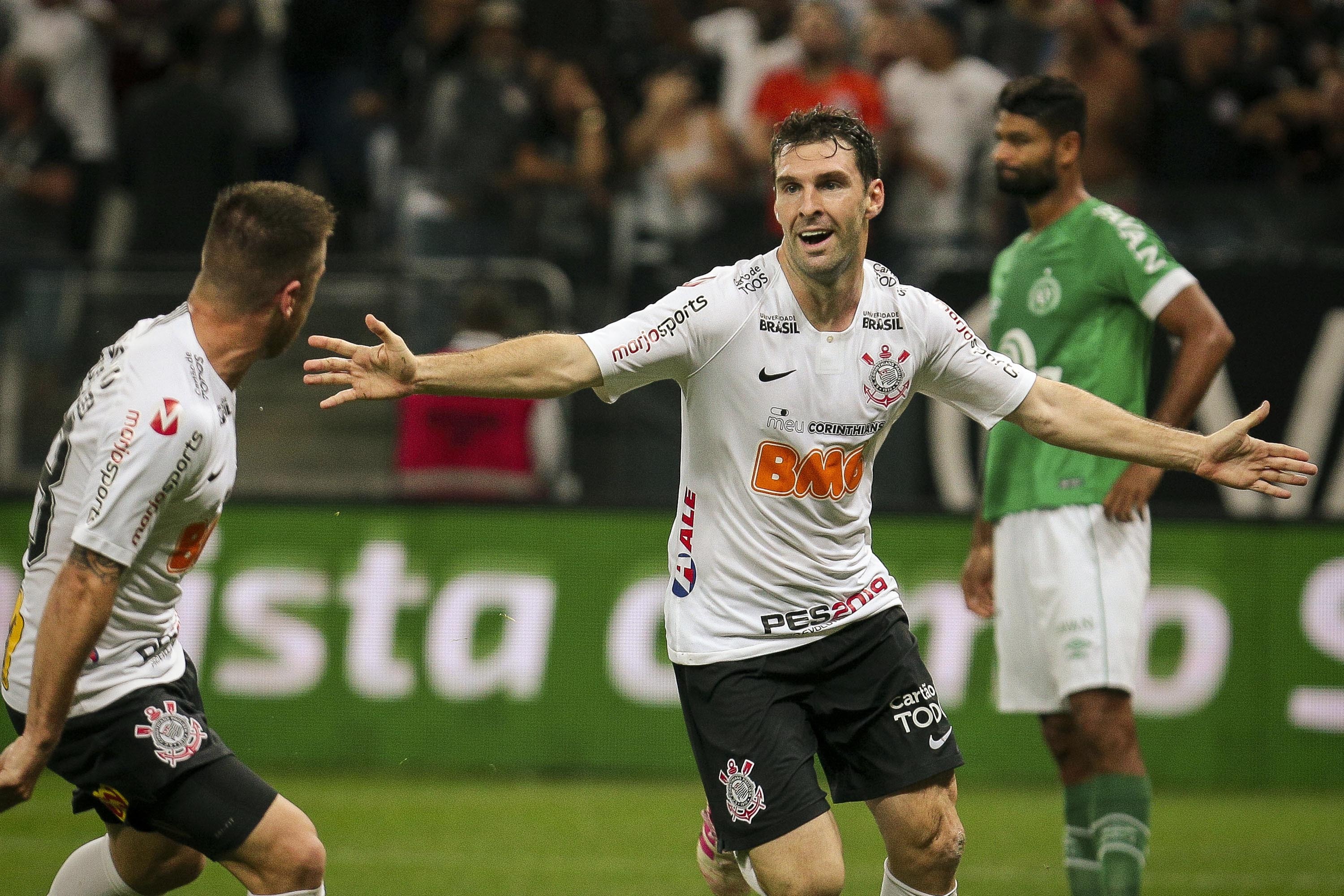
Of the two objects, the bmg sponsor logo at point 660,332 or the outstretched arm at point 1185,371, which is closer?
the bmg sponsor logo at point 660,332

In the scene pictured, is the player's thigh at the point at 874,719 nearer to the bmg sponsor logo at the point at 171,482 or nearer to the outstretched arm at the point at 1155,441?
the outstretched arm at the point at 1155,441

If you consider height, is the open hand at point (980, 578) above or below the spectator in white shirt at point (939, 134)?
below

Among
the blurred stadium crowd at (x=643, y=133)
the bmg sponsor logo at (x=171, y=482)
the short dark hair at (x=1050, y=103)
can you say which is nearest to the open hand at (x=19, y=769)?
the bmg sponsor logo at (x=171, y=482)

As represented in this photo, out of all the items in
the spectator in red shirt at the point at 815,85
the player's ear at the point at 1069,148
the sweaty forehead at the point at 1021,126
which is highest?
the spectator in red shirt at the point at 815,85

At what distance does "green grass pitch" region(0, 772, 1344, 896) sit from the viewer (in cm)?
702

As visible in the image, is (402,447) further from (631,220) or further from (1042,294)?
(1042,294)

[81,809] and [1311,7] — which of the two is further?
[1311,7]

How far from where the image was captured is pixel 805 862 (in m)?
4.51

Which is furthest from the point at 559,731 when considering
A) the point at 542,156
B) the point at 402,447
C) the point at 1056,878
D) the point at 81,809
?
the point at 81,809

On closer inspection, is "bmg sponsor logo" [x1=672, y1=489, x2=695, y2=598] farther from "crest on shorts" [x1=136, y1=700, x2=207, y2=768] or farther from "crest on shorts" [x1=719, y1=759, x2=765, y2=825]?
"crest on shorts" [x1=136, y1=700, x2=207, y2=768]

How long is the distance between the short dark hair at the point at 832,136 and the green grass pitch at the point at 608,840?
340cm

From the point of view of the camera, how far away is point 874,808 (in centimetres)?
484

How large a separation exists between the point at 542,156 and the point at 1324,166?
541cm

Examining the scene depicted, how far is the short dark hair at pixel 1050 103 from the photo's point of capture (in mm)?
6160
